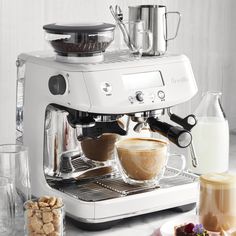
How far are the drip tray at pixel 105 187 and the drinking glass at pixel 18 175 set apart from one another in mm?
94

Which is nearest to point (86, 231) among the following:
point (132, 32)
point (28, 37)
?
point (132, 32)

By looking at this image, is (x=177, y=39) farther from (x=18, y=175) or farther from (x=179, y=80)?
(x=18, y=175)

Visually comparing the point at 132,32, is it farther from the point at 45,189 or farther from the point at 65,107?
the point at 45,189

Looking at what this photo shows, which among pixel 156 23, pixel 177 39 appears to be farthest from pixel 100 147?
pixel 177 39

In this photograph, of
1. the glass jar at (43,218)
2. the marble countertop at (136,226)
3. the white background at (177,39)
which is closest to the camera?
the glass jar at (43,218)

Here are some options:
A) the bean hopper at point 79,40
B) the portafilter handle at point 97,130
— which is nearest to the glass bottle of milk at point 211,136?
the portafilter handle at point 97,130

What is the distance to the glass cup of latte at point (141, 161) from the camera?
5.13ft

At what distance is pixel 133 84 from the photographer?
151 centimetres

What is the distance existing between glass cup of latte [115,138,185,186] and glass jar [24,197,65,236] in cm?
22

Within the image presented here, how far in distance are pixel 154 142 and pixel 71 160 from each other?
0.64 feet

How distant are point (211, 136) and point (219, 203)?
0.43 m

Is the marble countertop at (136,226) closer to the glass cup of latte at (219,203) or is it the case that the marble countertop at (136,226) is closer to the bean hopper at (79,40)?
the glass cup of latte at (219,203)

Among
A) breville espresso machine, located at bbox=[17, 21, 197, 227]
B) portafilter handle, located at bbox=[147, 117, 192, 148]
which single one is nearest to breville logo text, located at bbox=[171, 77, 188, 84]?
breville espresso machine, located at bbox=[17, 21, 197, 227]

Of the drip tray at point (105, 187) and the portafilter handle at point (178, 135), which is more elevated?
the portafilter handle at point (178, 135)
